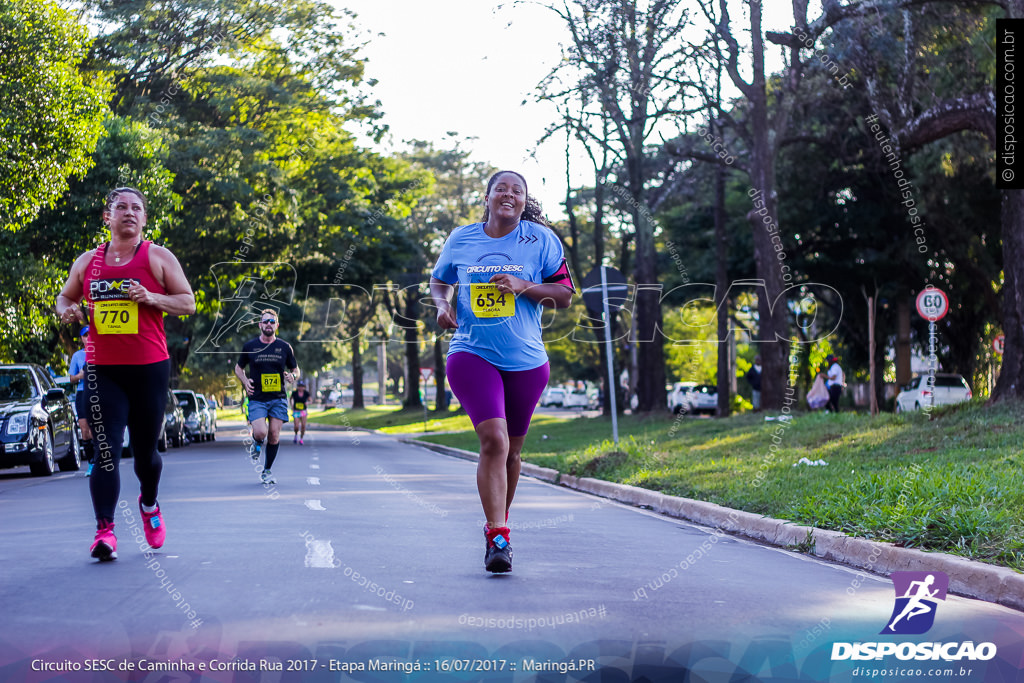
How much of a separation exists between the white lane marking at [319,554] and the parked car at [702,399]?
135 ft

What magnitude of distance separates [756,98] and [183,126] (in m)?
12.6

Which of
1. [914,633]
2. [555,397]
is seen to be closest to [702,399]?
[555,397]

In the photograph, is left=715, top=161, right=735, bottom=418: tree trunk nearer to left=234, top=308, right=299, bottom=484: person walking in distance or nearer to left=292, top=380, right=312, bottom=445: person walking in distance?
left=292, top=380, right=312, bottom=445: person walking in distance

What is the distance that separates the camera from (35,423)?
609 inches

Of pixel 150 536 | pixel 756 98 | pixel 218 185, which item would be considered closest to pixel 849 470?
pixel 150 536

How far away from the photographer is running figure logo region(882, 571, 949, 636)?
533cm

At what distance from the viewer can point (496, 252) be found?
6.46 metres

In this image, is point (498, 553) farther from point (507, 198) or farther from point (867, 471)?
point (867, 471)

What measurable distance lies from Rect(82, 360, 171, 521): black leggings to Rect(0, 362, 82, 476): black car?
9.16 metres

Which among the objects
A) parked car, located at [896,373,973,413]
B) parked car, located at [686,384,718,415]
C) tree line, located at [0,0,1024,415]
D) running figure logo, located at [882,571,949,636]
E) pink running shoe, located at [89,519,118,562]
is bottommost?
parked car, located at [686,384,718,415]

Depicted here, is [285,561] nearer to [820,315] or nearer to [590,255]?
[820,315]

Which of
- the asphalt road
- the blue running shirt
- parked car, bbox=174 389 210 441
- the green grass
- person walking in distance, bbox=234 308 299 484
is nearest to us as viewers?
the asphalt road

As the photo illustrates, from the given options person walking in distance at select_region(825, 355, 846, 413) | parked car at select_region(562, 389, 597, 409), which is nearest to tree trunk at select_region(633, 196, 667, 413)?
person walking in distance at select_region(825, 355, 846, 413)

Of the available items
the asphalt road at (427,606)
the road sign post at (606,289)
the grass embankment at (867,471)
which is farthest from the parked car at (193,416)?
the asphalt road at (427,606)
